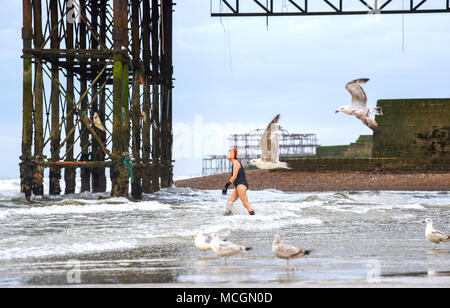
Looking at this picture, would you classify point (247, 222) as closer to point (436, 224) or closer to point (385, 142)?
point (436, 224)

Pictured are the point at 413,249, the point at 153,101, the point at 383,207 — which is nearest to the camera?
the point at 413,249

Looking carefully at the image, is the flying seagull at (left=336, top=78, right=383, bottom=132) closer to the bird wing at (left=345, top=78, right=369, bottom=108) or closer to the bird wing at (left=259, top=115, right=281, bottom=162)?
the bird wing at (left=345, top=78, right=369, bottom=108)

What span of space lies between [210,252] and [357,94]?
25.8 feet

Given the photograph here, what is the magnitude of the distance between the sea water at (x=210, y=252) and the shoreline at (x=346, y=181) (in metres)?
16.5

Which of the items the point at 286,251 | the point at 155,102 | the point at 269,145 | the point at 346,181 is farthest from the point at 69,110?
the point at 286,251

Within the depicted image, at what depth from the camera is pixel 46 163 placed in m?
21.6

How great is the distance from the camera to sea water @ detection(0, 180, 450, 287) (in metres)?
7.71

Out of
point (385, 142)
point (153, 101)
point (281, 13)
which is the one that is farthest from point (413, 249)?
point (385, 142)

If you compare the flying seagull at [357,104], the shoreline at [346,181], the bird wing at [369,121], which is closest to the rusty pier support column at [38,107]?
the flying seagull at [357,104]

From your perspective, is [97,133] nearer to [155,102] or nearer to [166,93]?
[155,102]

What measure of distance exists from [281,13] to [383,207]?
365 inches

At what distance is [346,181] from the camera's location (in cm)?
3606

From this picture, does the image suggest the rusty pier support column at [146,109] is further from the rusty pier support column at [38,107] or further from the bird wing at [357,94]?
the bird wing at [357,94]

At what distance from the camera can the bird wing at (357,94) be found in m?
16.2
